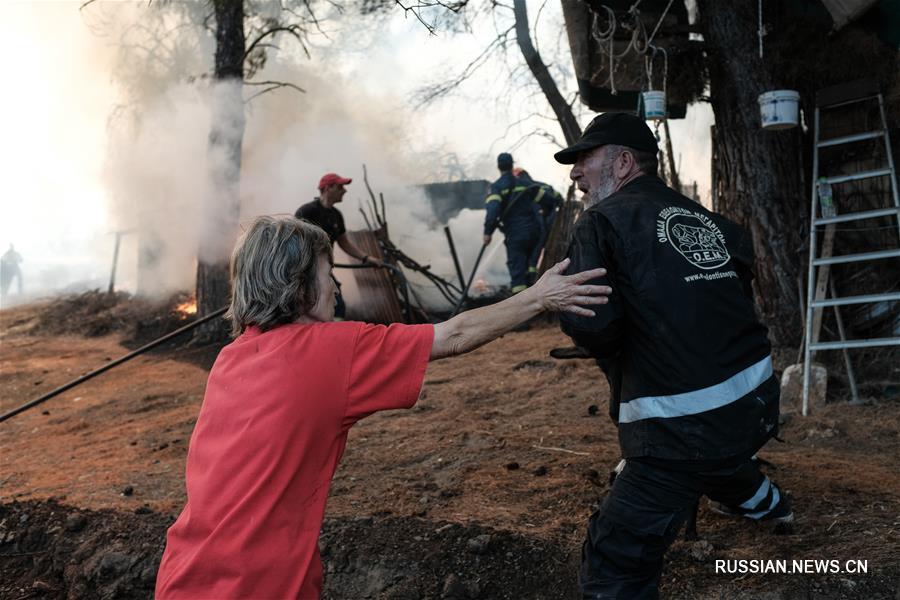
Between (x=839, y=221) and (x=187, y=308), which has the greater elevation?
(x=839, y=221)

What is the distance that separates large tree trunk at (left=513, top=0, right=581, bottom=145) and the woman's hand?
28.9 ft

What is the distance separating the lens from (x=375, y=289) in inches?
394

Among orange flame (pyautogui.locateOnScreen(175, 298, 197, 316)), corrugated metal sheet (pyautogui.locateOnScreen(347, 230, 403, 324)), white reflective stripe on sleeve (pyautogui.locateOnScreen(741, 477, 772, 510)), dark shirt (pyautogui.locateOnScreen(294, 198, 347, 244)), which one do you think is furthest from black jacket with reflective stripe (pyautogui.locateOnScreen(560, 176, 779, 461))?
orange flame (pyautogui.locateOnScreen(175, 298, 197, 316))

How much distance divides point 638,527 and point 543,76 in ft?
30.8

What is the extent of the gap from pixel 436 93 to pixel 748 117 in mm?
7313

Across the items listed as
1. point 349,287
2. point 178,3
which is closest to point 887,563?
point 349,287

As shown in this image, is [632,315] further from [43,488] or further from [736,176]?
[43,488]

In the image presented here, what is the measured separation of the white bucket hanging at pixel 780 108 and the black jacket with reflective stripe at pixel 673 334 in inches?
128

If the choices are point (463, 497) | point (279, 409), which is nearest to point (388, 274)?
point (463, 497)

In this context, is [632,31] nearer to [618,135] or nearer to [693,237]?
[618,135]

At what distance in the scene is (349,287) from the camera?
1065 centimetres

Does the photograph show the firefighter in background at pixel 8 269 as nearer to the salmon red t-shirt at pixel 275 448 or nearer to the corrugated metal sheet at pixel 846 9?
the corrugated metal sheet at pixel 846 9

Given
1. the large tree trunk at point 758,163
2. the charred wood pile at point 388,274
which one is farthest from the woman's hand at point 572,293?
the charred wood pile at point 388,274

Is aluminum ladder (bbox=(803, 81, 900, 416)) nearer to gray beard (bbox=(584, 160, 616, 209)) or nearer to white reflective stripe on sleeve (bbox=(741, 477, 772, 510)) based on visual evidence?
white reflective stripe on sleeve (bbox=(741, 477, 772, 510))
